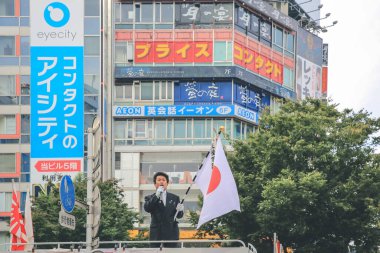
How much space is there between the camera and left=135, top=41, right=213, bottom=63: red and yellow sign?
6781cm

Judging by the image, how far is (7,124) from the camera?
221ft

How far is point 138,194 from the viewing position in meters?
68.0

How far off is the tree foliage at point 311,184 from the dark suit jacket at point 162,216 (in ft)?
59.6

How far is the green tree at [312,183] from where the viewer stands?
4528 cm

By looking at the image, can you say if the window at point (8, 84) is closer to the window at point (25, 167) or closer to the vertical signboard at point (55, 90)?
the vertical signboard at point (55, 90)

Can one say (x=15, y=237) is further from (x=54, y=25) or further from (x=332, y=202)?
(x=54, y=25)

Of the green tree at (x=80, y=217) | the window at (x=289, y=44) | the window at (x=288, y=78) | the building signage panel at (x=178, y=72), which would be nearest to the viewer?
the green tree at (x=80, y=217)

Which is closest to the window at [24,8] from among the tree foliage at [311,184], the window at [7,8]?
the window at [7,8]

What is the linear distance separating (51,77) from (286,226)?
2209 cm

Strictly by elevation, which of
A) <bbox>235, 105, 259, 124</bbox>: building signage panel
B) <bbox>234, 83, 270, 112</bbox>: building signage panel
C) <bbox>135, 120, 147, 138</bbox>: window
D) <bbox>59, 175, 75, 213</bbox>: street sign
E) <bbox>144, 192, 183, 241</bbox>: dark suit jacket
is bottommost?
<bbox>144, 192, 183, 241</bbox>: dark suit jacket

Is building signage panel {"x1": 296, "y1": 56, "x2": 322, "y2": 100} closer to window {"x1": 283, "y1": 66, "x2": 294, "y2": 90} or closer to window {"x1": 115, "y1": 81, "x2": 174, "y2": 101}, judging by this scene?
window {"x1": 283, "y1": 66, "x2": 294, "y2": 90}

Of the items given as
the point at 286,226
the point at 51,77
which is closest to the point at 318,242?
the point at 286,226

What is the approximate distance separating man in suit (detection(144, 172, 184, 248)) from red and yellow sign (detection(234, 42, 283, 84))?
42.0 metres

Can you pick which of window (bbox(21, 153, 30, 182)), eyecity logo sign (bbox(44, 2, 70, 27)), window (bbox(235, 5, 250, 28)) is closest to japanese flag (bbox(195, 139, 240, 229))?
eyecity logo sign (bbox(44, 2, 70, 27))
